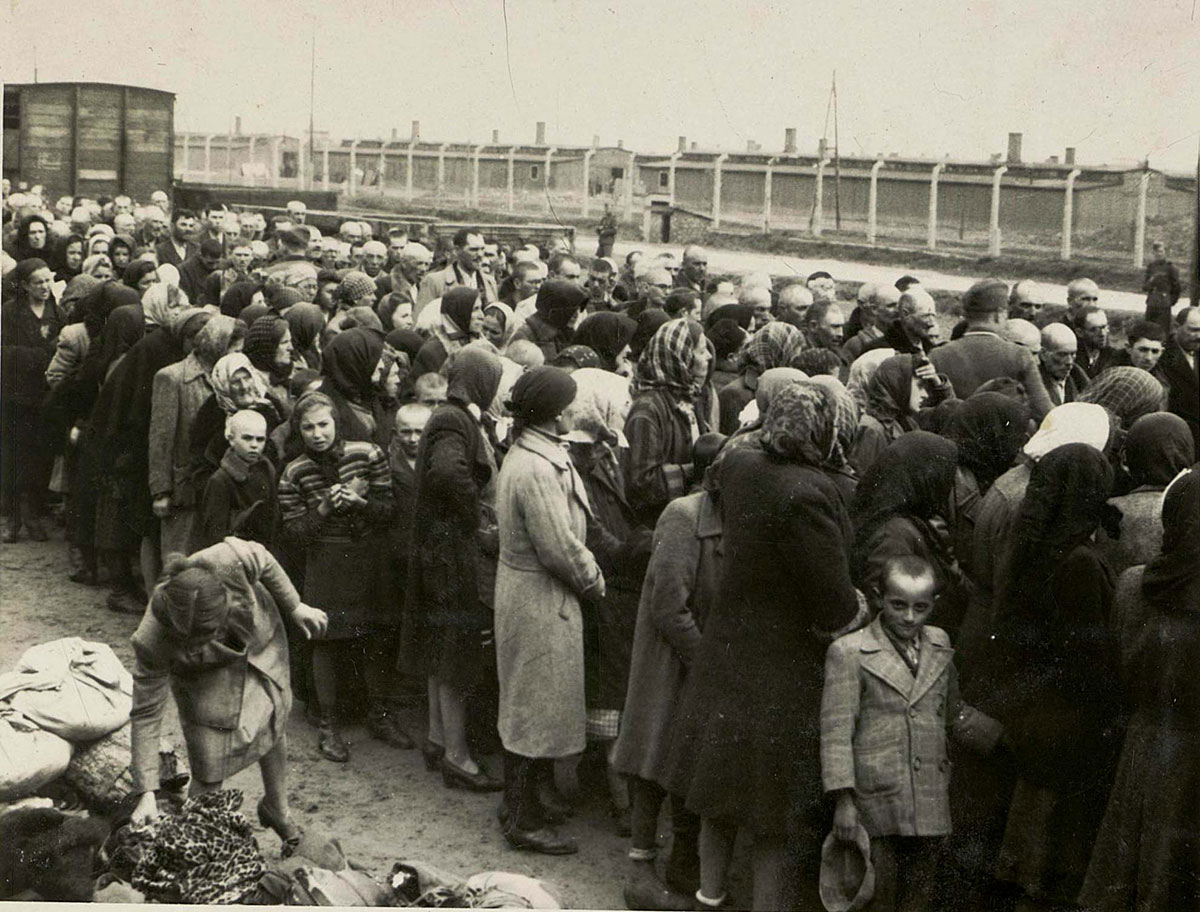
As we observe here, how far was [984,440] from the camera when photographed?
449 cm

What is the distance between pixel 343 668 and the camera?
19.0 feet

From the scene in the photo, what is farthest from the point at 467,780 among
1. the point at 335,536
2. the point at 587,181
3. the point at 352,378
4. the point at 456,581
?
the point at 587,181

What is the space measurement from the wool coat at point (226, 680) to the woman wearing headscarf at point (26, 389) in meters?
4.08

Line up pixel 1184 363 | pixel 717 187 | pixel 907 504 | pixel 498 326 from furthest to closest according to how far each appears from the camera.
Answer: pixel 717 187 → pixel 498 326 → pixel 1184 363 → pixel 907 504

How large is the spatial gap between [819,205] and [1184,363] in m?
13.6

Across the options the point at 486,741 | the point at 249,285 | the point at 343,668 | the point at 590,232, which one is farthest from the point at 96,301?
the point at 590,232

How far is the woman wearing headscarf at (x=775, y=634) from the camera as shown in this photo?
3.72 meters

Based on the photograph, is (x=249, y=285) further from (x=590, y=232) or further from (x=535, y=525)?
(x=590, y=232)

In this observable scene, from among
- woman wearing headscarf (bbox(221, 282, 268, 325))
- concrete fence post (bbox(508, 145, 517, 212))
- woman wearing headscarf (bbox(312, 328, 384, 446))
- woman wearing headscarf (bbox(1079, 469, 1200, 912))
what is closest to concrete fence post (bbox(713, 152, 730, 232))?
concrete fence post (bbox(508, 145, 517, 212))

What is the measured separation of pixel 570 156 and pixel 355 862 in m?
11.9

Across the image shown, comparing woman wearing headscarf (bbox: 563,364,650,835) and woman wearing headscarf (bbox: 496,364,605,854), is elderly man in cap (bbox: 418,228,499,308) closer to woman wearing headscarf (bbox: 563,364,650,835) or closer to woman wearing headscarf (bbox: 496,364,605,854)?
woman wearing headscarf (bbox: 563,364,650,835)

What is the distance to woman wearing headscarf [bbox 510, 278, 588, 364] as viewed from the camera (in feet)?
24.4

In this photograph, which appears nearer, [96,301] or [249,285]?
[96,301]

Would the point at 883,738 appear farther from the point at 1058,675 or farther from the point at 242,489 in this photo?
the point at 242,489
